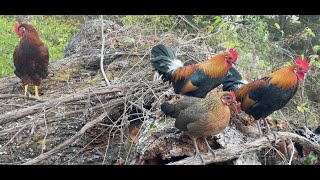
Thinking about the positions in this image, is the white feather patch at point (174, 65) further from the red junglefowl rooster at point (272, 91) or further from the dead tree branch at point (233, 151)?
the dead tree branch at point (233, 151)

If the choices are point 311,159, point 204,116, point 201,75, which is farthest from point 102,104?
point 311,159

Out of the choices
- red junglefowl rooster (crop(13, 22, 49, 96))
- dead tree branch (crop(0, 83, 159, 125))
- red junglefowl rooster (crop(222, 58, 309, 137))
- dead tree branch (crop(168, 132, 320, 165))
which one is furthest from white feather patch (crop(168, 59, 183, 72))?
red junglefowl rooster (crop(13, 22, 49, 96))

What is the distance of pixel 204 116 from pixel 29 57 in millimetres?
2674

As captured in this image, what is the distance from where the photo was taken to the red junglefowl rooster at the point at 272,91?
13.4 ft

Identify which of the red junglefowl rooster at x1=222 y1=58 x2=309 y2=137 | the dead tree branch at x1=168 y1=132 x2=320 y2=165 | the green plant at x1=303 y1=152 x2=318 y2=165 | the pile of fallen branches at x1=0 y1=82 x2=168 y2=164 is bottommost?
the green plant at x1=303 y1=152 x2=318 y2=165

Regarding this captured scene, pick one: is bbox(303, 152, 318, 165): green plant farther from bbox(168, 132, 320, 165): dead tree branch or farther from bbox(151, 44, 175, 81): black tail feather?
bbox(151, 44, 175, 81): black tail feather

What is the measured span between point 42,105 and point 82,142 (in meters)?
0.72

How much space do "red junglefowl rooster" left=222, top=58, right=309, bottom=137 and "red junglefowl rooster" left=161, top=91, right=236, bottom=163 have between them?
0.45 m

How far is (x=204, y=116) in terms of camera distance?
3.69 meters

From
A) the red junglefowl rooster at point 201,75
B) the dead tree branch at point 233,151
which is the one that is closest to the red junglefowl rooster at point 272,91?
the dead tree branch at point 233,151

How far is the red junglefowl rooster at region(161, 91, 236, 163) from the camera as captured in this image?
144 inches

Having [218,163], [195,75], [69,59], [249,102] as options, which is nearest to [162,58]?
[195,75]

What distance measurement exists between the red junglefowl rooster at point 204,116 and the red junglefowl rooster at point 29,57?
7.54 ft

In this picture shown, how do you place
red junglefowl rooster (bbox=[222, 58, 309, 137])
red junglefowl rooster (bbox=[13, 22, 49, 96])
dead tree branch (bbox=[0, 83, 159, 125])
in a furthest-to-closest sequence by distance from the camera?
red junglefowl rooster (bbox=[13, 22, 49, 96]) → dead tree branch (bbox=[0, 83, 159, 125]) → red junglefowl rooster (bbox=[222, 58, 309, 137])
